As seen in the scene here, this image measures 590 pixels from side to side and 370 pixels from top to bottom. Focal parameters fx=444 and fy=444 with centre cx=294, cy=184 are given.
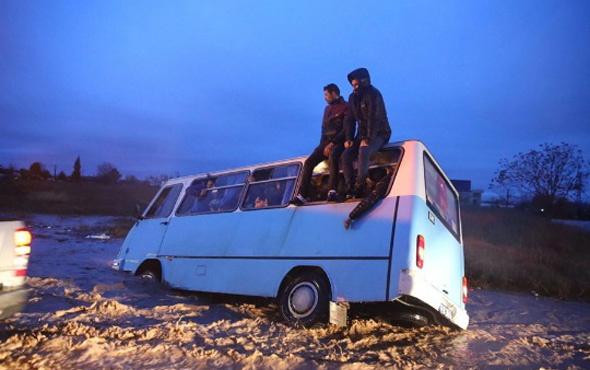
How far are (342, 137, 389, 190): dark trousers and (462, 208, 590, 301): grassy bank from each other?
9247 millimetres

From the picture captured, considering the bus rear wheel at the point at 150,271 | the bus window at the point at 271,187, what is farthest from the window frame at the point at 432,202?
the bus rear wheel at the point at 150,271

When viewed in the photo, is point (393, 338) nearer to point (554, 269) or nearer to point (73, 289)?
point (73, 289)

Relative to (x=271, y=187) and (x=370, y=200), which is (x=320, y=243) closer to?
(x=370, y=200)

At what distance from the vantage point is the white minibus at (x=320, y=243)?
4812mm

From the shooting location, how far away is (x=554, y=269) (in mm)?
14844

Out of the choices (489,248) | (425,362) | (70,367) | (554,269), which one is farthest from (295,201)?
(489,248)

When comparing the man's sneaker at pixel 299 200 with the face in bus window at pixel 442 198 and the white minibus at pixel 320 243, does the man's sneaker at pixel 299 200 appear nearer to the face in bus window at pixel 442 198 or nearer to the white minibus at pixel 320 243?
the white minibus at pixel 320 243

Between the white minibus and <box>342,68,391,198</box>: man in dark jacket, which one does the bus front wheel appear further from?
<box>342,68,391,198</box>: man in dark jacket

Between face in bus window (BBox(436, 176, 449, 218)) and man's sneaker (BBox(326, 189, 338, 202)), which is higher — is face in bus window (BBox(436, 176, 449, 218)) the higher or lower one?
the higher one

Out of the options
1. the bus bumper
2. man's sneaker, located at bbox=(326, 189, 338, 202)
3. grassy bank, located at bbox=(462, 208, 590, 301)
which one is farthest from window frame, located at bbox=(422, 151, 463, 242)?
grassy bank, located at bbox=(462, 208, 590, 301)

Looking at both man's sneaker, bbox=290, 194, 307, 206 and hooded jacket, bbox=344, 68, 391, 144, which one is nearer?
hooded jacket, bbox=344, 68, 391, 144

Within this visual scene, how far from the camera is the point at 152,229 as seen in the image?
829cm

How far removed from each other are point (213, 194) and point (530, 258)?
14.0m

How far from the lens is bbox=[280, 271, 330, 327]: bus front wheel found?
5.23 m
